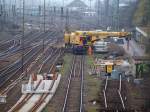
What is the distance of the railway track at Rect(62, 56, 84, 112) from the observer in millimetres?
18227

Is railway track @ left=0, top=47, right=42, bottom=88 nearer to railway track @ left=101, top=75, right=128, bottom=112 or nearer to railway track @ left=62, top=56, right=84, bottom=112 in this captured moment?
railway track @ left=62, top=56, right=84, bottom=112

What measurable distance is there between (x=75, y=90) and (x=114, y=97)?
234 cm

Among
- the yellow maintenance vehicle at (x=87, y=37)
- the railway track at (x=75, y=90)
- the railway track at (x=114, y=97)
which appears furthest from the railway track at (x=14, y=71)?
the railway track at (x=114, y=97)

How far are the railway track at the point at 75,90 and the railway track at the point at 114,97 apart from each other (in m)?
1.03

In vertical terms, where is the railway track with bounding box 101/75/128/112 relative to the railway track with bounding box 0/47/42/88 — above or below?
below

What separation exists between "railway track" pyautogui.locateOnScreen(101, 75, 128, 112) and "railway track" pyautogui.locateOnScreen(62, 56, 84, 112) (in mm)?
1032

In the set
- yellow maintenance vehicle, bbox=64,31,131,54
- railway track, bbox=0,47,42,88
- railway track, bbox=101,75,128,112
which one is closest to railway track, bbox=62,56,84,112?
railway track, bbox=101,75,128,112

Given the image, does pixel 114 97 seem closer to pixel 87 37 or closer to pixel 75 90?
pixel 75 90

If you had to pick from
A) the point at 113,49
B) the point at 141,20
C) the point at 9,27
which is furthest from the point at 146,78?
the point at 9,27

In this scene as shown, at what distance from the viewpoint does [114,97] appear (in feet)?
65.5

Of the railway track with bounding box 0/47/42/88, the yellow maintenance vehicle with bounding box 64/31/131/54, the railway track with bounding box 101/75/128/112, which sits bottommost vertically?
the railway track with bounding box 101/75/128/112

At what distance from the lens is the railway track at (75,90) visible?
1823 centimetres

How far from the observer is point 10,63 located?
2978 cm

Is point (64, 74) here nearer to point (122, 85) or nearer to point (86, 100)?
point (122, 85)
